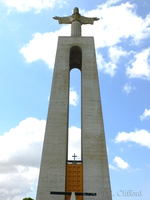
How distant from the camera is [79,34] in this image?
1745 cm

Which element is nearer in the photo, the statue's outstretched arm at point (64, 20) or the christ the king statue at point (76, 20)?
the christ the king statue at point (76, 20)

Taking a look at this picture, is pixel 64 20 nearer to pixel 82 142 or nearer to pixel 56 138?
pixel 56 138

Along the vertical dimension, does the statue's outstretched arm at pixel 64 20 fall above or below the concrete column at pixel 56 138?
above

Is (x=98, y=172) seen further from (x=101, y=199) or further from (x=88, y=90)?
(x=88, y=90)

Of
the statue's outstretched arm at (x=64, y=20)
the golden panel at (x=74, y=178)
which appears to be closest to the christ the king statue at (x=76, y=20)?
the statue's outstretched arm at (x=64, y=20)

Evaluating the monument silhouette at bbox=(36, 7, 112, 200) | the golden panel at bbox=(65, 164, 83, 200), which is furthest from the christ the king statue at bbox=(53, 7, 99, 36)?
the golden panel at bbox=(65, 164, 83, 200)

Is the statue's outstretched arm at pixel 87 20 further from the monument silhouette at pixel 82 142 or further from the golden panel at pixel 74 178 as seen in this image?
the golden panel at pixel 74 178

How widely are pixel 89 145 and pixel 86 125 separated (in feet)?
4.11

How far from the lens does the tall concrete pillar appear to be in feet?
38.1

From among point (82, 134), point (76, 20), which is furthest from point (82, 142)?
point (76, 20)

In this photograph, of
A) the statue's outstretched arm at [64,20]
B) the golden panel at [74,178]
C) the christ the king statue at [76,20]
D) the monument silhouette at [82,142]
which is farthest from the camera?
the statue's outstretched arm at [64,20]

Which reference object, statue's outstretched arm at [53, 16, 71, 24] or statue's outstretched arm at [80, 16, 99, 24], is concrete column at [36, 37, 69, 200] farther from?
statue's outstretched arm at [80, 16, 99, 24]

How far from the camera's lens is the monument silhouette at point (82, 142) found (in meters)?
11.6

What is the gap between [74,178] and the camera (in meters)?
12.0
